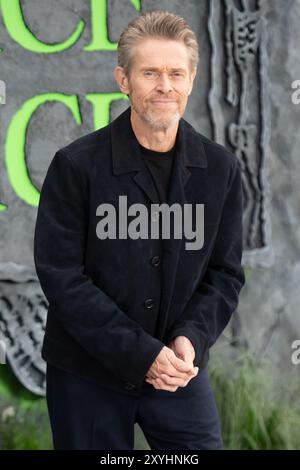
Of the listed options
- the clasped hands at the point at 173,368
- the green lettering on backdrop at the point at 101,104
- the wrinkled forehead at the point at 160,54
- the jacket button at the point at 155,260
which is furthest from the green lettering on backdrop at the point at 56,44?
the clasped hands at the point at 173,368

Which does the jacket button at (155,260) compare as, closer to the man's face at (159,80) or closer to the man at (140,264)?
the man at (140,264)

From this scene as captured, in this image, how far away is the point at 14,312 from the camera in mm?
3453

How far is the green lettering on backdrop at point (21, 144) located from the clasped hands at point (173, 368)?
1.37 meters

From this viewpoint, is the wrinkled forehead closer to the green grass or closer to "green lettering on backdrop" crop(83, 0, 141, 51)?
"green lettering on backdrop" crop(83, 0, 141, 51)

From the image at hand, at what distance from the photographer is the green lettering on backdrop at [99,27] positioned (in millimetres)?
3447

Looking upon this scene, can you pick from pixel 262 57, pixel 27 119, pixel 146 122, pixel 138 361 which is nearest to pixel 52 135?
pixel 27 119

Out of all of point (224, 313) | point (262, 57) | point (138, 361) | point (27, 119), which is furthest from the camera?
point (262, 57)

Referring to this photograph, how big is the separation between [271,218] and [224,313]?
1391 mm

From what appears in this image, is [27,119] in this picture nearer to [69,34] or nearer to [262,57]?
[69,34]

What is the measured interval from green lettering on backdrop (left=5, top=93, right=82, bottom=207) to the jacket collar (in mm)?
1119

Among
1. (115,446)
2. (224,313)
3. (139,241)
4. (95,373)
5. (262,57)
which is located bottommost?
(115,446)

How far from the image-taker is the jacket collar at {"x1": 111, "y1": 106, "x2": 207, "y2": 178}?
2.28 meters

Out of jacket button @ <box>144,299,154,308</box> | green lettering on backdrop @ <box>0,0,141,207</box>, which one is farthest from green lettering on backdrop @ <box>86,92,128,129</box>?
jacket button @ <box>144,299,154,308</box>

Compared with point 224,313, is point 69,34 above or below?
above
